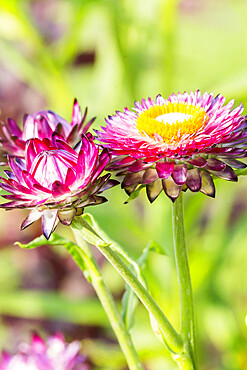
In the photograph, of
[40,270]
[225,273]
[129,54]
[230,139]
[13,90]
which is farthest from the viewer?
[13,90]

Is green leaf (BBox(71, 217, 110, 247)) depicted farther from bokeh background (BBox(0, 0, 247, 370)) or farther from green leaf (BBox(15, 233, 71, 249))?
bokeh background (BBox(0, 0, 247, 370))

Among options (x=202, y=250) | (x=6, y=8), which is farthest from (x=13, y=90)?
(x=202, y=250)

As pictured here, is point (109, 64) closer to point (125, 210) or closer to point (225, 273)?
point (125, 210)

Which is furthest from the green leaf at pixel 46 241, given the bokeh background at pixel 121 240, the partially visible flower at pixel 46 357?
the bokeh background at pixel 121 240

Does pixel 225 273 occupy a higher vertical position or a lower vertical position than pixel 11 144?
lower

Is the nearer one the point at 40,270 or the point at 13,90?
the point at 40,270

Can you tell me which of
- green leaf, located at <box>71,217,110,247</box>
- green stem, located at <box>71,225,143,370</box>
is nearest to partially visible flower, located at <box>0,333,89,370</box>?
green stem, located at <box>71,225,143,370</box>

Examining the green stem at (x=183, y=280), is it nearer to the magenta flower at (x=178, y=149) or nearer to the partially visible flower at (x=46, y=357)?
the magenta flower at (x=178, y=149)

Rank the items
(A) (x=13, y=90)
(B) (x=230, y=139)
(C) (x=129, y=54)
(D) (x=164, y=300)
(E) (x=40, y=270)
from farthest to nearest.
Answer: (A) (x=13, y=90), (E) (x=40, y=270), (C) (x=129, y=54), (D) (x=164, y=300), (B) (x=230, y=139)
